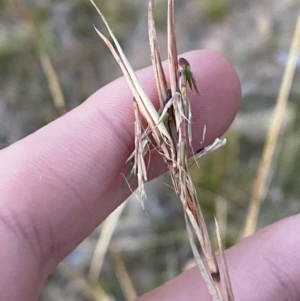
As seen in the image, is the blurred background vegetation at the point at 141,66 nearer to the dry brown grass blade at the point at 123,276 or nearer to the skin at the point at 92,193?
the dry brown grass blade at the point at 123,276

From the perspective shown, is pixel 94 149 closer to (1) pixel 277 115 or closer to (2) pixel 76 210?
(2) pixel 76 210

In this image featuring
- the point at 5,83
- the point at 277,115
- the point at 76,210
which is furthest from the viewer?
the point at 5,83

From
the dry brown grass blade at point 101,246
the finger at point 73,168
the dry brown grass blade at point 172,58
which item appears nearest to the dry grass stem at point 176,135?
the dry brown grass blade at point 172,58

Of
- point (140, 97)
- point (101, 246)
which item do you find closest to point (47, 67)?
point (101, 246)

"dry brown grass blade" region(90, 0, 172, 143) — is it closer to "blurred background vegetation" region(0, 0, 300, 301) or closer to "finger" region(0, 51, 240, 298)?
"finger" region(0, 51, 240, 298)

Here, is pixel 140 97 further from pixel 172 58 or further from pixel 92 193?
pixel 92 193

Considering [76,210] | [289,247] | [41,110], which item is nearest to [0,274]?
[76,210]

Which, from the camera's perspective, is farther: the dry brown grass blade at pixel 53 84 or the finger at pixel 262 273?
the dry brown grass blade at pixel 53 84
